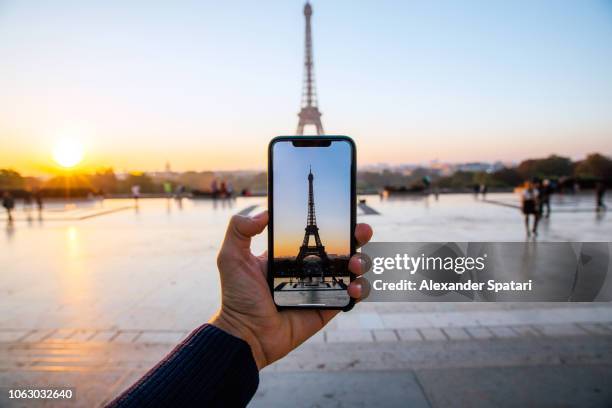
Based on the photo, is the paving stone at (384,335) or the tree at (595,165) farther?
the tree at (595,165)

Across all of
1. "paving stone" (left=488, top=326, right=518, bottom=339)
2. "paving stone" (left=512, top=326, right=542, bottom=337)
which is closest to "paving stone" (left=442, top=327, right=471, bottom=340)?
"paving stone" (left=488, top=326, right=518, bottom=339)

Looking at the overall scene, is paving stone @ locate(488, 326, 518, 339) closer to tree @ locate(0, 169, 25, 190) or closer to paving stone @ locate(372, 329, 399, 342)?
paving stone @ locate(372, 329, 399, 342)

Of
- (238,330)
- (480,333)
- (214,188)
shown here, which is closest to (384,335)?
(480,333)

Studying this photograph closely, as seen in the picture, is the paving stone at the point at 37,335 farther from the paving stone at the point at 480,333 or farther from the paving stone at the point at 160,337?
the paving stone at the point at 480,333

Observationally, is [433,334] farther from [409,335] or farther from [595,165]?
[595,165]

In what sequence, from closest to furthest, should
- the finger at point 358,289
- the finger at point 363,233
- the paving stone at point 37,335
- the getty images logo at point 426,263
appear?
the finger at point 358,289 → the finger at point 363,233 → the paving stone at point 37,335 → the getty images logo at point 426,263

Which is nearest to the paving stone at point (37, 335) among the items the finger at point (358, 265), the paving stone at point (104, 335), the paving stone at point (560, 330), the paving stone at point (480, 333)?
the paving stone at point (104, 335)

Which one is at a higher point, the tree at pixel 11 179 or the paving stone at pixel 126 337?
the tree at pixel 11 179

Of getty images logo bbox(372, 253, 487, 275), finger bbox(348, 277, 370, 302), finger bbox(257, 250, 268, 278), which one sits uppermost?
finger bbox(257, 250, 268, 278)
